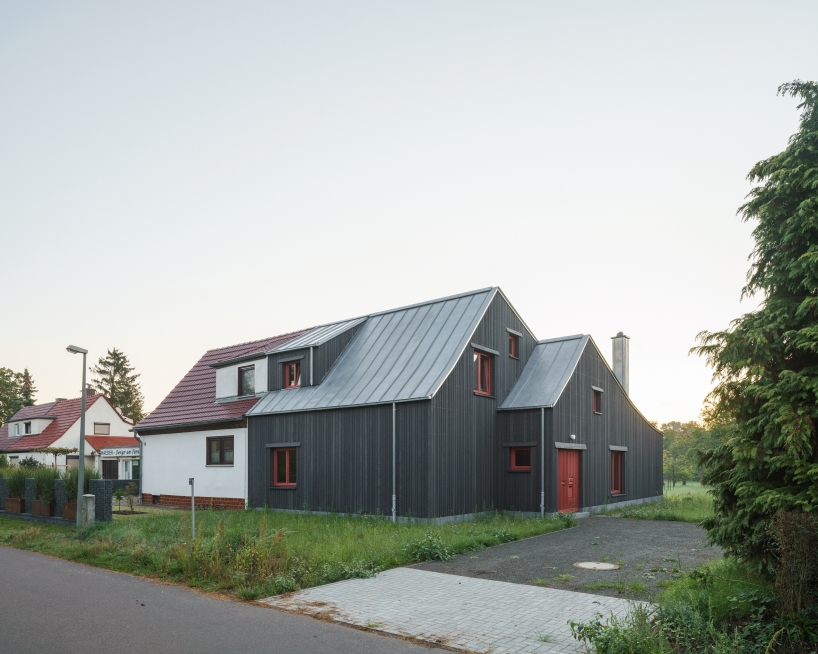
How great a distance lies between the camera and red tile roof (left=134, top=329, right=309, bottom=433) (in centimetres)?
2512

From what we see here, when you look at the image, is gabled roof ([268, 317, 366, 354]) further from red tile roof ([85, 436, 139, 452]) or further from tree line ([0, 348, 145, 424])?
tree line ([0, 348, 145, 424])

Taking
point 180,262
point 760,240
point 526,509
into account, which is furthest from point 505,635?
point 180,262

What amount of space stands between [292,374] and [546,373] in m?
8.70

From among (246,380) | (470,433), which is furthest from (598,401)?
(246,380)

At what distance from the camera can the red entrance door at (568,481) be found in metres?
20.8

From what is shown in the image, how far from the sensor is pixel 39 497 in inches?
834

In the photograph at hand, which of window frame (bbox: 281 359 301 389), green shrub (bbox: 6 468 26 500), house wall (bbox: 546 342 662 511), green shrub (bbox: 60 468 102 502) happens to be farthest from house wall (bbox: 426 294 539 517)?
green shrub (bbox: 6 468 26 500)

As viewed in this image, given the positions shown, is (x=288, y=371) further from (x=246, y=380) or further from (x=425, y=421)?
(x=425, y=421)

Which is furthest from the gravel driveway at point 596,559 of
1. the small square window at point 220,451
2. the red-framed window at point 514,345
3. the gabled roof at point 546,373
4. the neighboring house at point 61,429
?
the neighboring house at point 61,429

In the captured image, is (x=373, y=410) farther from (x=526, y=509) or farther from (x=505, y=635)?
(x=505, y=635)

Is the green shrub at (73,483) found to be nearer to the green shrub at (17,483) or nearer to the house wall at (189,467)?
the green shrub at (17,483)

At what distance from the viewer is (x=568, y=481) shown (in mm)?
21469

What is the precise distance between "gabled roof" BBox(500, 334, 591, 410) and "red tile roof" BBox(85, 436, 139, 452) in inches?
1354

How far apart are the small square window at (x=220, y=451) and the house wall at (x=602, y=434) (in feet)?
36.9
